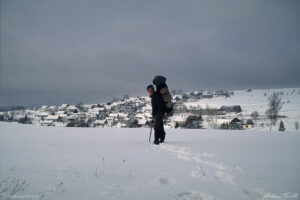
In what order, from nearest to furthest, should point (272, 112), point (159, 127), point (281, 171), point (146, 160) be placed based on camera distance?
point (281, 171) < point (146, 160) < point (159, 127) < point (272, 112)

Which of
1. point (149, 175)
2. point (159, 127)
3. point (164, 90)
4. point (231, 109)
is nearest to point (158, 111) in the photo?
point (159, 127)

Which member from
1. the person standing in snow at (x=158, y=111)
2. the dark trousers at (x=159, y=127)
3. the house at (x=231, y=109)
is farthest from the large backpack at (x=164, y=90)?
the house at (x=231, y=109)

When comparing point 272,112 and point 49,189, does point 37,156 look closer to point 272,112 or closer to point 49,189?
point 49,189

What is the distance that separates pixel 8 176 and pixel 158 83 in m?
4.94

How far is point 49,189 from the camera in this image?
2.80 meters

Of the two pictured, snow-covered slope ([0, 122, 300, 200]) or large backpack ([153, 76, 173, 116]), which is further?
large backpack ([153, 76, 173, 116])

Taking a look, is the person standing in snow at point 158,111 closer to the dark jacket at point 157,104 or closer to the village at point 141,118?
the dark jacket at point 157,104

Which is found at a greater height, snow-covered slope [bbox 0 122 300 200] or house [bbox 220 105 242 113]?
house [bbox 220 105 242 113]

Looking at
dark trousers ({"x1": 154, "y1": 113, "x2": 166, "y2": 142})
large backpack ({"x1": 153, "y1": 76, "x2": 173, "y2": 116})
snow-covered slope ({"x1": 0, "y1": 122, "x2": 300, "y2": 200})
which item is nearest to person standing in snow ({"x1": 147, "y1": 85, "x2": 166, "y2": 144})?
dark trousers ({"x1": 154, "y1": 113, "x2": 166, "y2": 142})

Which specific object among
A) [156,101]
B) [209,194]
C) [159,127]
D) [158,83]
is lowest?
[209,194]

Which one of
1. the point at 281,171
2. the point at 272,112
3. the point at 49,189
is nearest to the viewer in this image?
the point at 49,189

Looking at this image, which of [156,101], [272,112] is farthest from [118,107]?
[156,101]

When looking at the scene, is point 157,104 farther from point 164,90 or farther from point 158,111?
point 164,90

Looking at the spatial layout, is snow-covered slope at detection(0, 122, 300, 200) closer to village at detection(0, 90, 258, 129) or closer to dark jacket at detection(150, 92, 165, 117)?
dark jacket at detection(150, 92, 165, 117)
